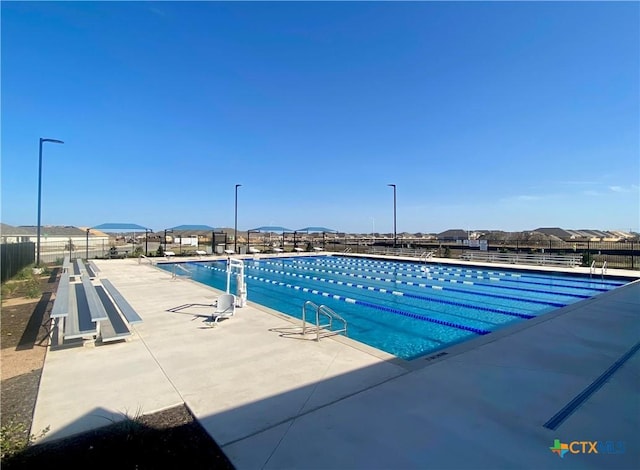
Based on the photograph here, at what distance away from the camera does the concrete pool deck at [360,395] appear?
7.30 ft

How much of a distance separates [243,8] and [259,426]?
11.6 meters

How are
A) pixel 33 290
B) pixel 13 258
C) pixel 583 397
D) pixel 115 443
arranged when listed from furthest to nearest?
pixel 13 258 < pixel 33 290 < pixel 583 397 < pixel 115 443

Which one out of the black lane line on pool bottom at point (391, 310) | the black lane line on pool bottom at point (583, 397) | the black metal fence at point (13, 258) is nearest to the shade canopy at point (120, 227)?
the black metal fence at point (13, 258)

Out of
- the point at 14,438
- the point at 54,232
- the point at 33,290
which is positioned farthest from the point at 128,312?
the point at 54,232

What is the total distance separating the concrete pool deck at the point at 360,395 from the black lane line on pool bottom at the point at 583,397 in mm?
42

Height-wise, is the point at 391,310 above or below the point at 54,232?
below

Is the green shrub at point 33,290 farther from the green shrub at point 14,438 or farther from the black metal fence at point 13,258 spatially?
the green shrub at point 14,438

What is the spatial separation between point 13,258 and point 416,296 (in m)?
13.9

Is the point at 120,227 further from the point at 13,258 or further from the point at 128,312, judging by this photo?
the point at 128,312

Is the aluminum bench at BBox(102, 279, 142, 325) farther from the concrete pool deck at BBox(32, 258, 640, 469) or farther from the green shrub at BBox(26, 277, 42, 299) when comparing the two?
the green shrub at BBox(26, 277, 42, 299)

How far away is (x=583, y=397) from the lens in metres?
3.05

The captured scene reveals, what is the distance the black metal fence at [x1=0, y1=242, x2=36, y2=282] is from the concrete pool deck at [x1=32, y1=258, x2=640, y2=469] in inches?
303

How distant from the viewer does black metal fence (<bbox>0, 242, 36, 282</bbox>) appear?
Result: 31.0 ft

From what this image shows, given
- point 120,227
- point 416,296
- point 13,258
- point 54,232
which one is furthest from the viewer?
point 54,232
